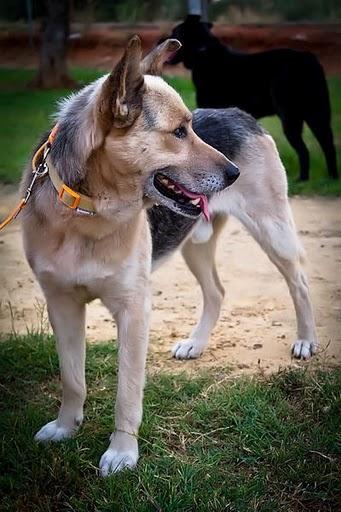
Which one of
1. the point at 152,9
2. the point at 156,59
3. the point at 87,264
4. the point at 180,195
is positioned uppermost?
the point at 156,59

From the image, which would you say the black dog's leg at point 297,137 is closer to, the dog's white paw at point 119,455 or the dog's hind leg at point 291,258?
the dog's hind leg at point 291,258

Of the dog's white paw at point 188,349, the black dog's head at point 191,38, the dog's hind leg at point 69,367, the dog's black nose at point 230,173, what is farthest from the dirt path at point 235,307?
the black dog's head at point 191,38

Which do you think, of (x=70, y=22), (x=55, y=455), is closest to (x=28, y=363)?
(x=55, y=455)

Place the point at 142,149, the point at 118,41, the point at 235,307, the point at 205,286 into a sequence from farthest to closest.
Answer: the point at 118,41 → the point at 235,307 → the point at 205,286 → the point at 142,149

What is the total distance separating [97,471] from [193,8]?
5.65 m

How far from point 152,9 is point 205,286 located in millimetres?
3526

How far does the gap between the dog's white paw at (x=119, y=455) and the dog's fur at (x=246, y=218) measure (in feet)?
3.43

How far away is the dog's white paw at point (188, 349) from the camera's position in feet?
14.7

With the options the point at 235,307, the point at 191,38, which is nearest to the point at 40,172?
the point at 235,307

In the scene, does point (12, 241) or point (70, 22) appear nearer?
point (12, 241)

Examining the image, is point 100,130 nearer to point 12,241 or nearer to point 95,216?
point 95,216

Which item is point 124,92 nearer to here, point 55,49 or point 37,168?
point 37,168

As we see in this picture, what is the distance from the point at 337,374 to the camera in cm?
386

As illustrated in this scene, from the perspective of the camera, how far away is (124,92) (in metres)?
2.91
